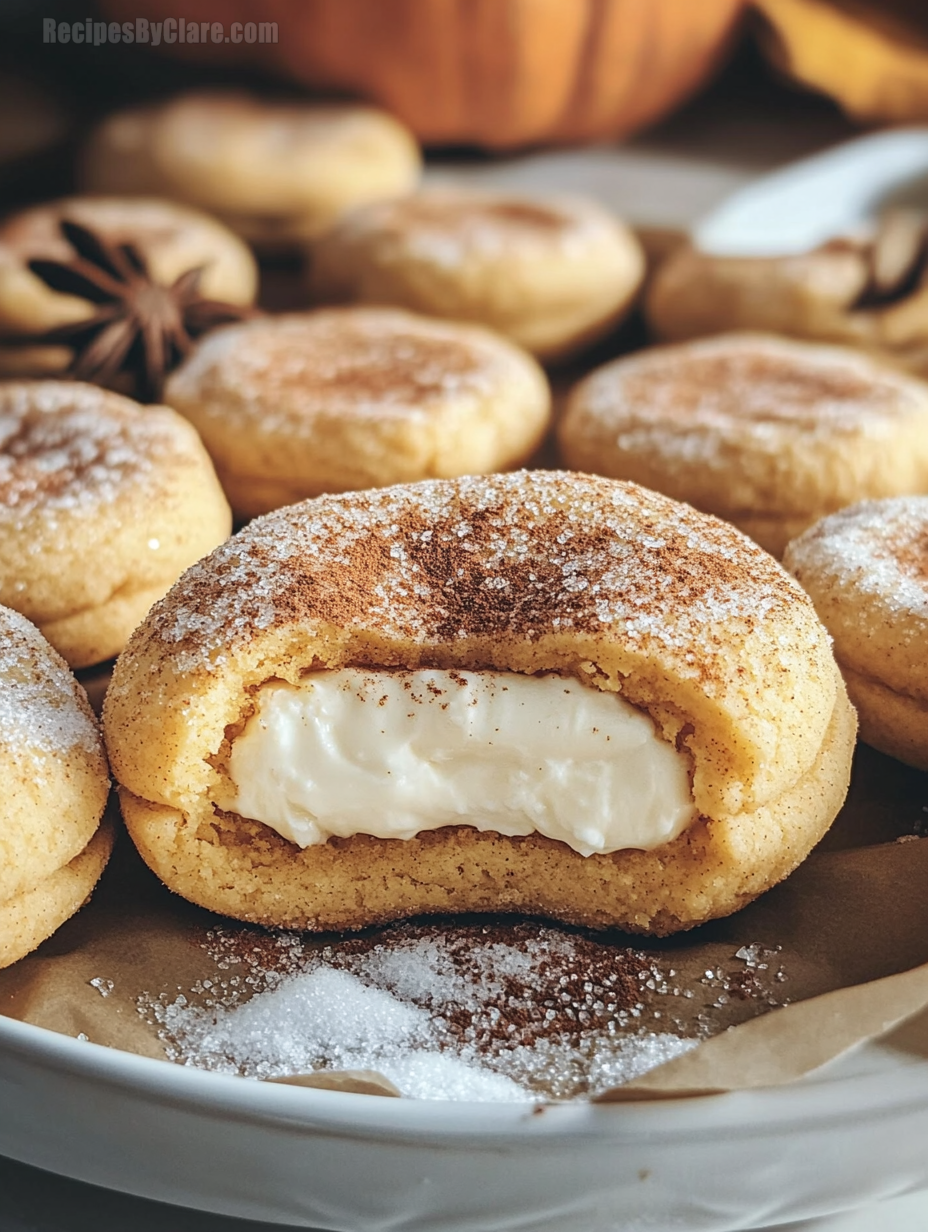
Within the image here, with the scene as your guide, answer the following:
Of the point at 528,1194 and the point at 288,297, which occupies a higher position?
the point at 528,1194

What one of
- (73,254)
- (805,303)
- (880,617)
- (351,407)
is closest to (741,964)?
(880,617)

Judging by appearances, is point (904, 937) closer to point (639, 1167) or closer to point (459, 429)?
point (639, 1167)

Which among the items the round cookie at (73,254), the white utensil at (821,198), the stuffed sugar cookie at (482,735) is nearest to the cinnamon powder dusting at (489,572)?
the stuffed sugar cookie at (482,735)

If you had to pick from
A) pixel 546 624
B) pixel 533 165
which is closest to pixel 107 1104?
pixel 546 624

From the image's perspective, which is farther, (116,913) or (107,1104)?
(116,913)

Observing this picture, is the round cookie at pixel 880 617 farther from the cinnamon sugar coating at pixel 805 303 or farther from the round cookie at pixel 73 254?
the round cookie at pixel 73 254

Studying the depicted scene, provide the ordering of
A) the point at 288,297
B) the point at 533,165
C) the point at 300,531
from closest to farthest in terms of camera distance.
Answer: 1. the point at 300,531
2. the point at 288,297
3. the point at 533,165

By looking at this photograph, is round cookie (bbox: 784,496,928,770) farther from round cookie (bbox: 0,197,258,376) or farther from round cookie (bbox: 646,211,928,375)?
round cookie (bbox: 0,197,258,376)

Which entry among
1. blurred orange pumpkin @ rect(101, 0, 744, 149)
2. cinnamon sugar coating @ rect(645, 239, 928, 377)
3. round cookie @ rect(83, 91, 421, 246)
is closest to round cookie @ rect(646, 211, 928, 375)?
cinnamon sugar coating @ rect(645, 239, 928, 377)

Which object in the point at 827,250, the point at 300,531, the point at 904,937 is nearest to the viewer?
the point at 904,937
